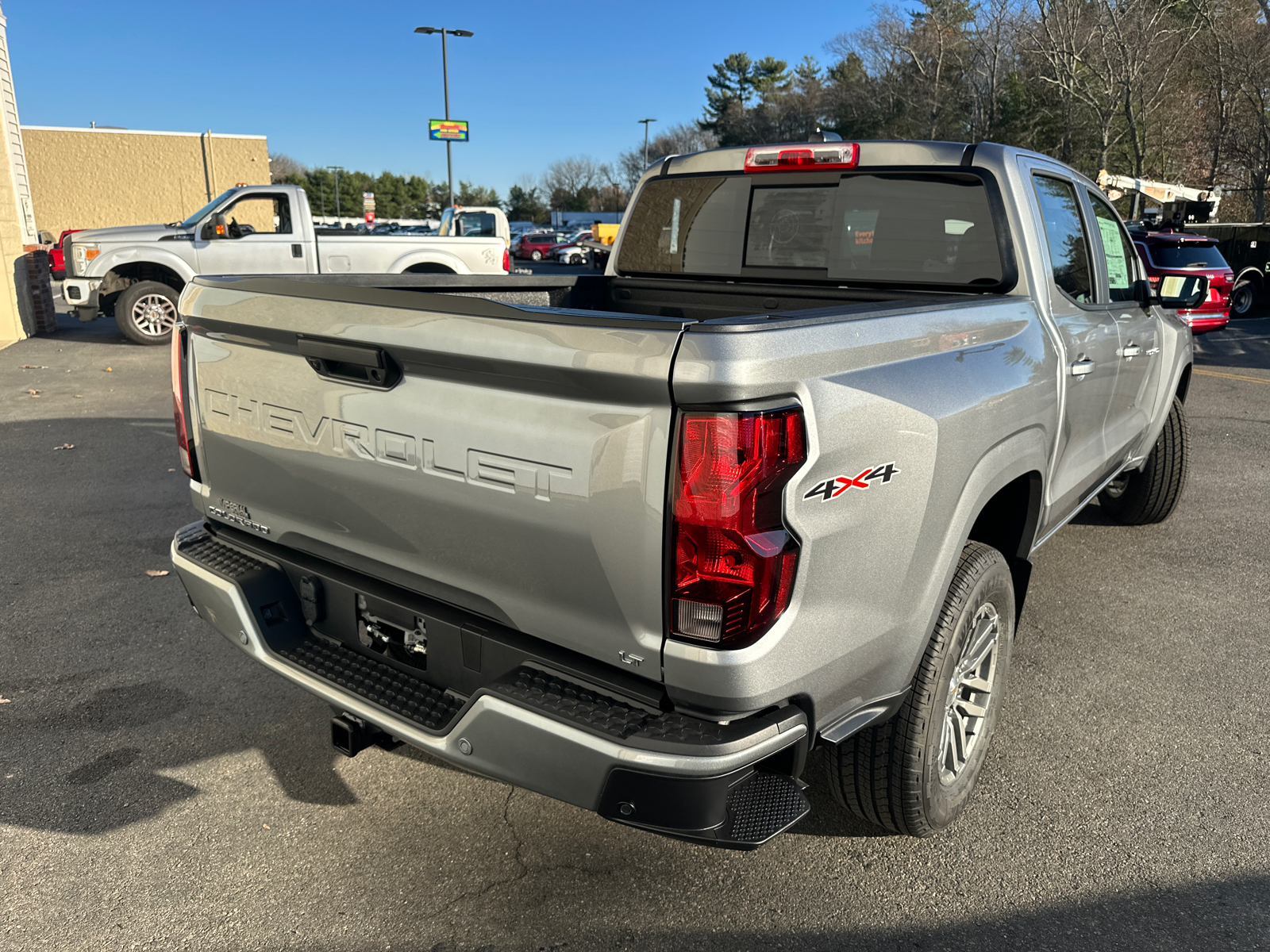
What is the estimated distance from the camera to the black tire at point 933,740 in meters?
2.49

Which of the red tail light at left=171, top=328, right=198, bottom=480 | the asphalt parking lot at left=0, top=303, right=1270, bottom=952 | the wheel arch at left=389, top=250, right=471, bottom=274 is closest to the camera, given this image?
the asphalt parking lot at left=0, top=303, right=1270, bottom=952

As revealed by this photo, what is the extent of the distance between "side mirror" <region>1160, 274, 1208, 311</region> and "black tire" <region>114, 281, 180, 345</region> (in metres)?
12.9

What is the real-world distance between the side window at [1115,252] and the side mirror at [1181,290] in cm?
15

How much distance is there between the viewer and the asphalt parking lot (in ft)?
8.02

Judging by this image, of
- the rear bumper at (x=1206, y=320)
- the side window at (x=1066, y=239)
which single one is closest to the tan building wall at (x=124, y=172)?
the rear bumper at (x=1206, y=320)

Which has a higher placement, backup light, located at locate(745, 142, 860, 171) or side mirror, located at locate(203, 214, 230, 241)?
backup light, located at locate(745, 142, 860, 171)

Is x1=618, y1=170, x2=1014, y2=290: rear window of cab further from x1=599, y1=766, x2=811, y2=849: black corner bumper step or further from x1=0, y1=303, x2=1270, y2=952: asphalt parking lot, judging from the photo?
x1=599, y1=766, x2=811, y2=849: black corner bumper step

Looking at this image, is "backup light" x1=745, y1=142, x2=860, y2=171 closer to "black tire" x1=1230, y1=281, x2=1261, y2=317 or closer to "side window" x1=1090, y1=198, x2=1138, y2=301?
"side window" x1=1090, y1=198, x2=1138, y2=301

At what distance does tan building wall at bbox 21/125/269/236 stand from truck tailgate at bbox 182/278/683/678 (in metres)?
40.5

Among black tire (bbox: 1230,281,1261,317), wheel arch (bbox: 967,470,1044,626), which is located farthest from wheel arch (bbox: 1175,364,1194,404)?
black tire (bbox: 1230,281,1261,317)

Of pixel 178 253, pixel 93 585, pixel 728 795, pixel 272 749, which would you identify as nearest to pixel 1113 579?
pixel 728 795

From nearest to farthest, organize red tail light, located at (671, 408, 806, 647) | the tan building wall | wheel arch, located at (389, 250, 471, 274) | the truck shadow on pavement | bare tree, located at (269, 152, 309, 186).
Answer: red tail light, located at (671, 408, 806, 647) < the truck shadow on pavement < wheel arch, located at (389, 250, 471, 274) < the tan building wall < bare tree, located at (269, 152, 309, 186)

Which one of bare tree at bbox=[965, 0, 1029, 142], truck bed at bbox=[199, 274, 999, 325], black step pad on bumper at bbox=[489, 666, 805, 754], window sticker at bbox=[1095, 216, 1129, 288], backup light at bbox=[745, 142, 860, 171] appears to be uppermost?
bare tree at bbox=[965, 0, 1029, 142]

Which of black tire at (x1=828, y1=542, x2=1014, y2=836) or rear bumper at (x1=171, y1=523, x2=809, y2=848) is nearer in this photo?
rear bumper at (x1=171, y1=523, x2=809, y2=848)
